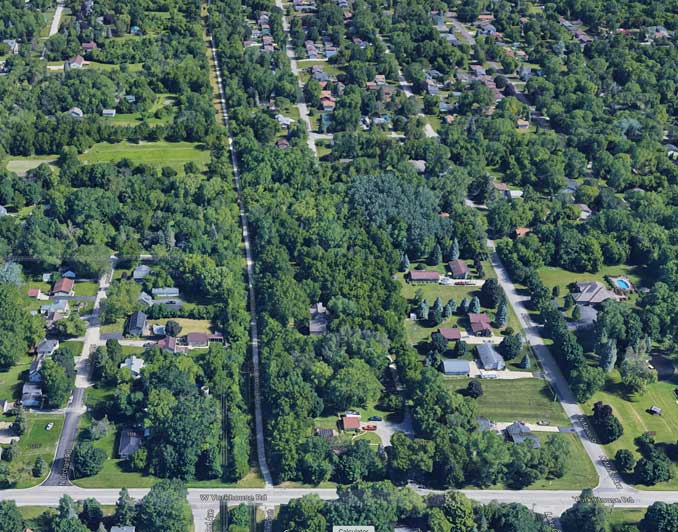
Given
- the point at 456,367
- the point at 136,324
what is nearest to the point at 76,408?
the point at 136,324

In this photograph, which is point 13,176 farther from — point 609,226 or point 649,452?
point 649,452

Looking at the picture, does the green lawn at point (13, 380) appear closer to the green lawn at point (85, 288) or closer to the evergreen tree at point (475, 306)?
the green lawn at point (85, 288)

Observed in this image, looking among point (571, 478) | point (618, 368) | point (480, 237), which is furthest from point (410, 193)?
point (571, 478)

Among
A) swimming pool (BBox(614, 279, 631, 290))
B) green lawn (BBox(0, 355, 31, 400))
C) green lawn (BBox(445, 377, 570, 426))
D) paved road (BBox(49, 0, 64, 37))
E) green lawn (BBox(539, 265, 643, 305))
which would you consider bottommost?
paved road (BBox(49, 0, 64, 37))

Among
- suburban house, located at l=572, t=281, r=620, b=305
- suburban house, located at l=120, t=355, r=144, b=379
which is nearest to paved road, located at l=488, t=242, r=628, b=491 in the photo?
suburban house, located at l=572, t=281, r=620, b=305

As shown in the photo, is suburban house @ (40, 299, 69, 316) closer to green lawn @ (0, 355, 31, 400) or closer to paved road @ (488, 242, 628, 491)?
green lawn @ (0, 355, 31, 400)

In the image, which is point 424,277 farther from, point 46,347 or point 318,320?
point 46,347
